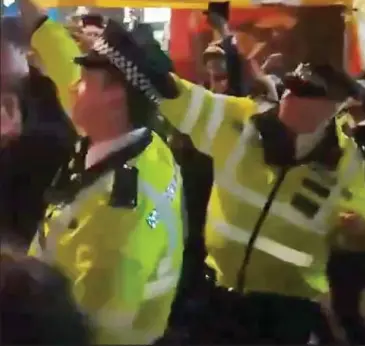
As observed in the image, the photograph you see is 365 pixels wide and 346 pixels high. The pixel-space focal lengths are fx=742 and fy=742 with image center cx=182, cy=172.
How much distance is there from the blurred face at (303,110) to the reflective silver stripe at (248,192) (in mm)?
60

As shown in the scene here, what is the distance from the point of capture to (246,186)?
1.23m

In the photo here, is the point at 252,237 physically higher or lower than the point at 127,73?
lower

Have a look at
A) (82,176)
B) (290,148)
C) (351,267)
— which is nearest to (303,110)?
(290,148)

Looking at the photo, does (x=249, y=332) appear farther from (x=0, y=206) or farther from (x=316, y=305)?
(x=0, y=206)

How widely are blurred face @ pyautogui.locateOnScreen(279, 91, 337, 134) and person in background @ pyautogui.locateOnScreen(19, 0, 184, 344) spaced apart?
0.19 meters

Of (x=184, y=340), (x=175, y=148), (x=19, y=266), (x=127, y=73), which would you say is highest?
(x=127, y=73)

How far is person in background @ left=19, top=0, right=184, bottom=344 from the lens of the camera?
1.16m

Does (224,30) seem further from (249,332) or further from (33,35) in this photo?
(249,332)

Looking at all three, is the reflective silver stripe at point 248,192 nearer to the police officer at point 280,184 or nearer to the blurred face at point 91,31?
the police officer at point 280,184

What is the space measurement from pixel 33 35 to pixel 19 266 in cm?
36

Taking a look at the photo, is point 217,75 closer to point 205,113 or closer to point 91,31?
point 205,113

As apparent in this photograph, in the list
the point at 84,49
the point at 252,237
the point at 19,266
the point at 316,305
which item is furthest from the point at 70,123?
the point at 316,305

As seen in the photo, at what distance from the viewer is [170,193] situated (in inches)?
46.8

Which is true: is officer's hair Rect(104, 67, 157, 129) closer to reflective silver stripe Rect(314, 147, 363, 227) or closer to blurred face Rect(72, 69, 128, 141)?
blurred face Rect(72, 69, 128, 141)
